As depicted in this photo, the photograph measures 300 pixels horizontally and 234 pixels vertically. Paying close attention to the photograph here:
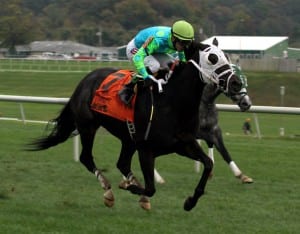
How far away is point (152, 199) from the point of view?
6.94 meters

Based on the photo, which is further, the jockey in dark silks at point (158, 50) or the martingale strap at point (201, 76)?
the jockey in dark silks at point (158, 50)

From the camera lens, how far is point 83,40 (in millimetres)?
94125

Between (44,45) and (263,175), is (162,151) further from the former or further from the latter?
(44,45)

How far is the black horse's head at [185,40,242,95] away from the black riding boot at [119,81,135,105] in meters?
0.71

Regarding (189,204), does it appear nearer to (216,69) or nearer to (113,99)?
(216,69)

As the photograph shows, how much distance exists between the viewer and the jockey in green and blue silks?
595 cm

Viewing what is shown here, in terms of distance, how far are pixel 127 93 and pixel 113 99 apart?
296 millimetres

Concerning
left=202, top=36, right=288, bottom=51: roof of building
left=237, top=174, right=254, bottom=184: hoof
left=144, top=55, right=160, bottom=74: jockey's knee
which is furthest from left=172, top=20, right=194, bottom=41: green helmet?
left=202, top=36, right=288, bottom=51: roof of building

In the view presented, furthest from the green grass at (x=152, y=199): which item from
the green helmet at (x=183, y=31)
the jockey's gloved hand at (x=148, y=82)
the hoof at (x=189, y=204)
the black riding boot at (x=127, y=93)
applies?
the green helmet at (x=183, y=31)

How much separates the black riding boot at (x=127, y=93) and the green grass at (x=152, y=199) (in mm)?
992

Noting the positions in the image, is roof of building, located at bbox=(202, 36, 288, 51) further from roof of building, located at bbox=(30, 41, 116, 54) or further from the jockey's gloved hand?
the jockey's gloved hand

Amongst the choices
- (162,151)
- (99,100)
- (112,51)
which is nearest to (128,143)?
(99,100)

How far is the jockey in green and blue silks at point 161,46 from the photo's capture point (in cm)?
Answer: 595

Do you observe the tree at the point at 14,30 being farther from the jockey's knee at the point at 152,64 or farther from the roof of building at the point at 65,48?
the jockey's knee at the point at 152,64
